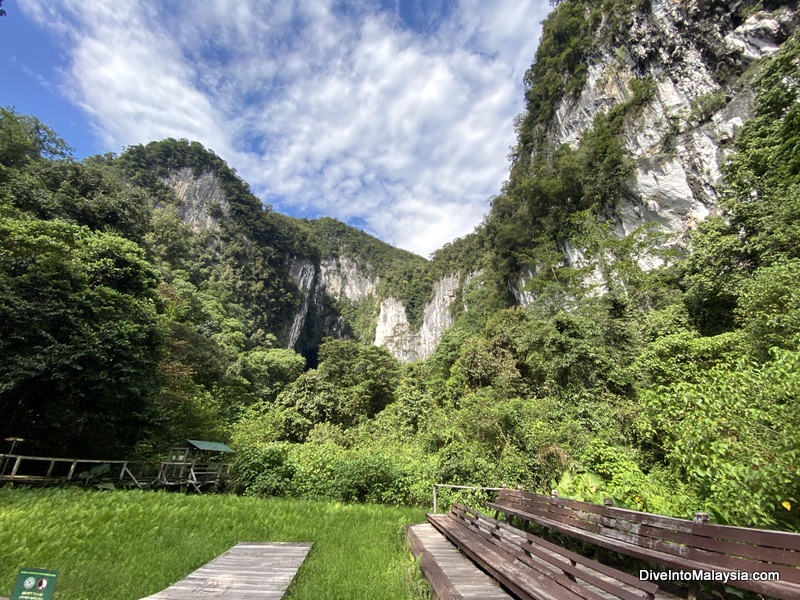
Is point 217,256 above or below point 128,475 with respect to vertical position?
above

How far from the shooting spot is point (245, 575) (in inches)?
157

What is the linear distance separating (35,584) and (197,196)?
62.1 m

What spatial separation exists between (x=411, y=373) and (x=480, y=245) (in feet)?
86.5

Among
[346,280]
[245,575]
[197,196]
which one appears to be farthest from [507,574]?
[346,280]

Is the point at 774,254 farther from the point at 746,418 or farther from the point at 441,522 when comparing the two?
the point at 441,522

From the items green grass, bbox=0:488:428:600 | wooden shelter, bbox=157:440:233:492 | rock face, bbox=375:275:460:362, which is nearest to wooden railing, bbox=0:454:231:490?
wooden shelter, bbox=157:440:233:492

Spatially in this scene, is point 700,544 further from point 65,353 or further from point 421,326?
point 421,326

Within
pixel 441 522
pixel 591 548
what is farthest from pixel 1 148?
pixel 591 548

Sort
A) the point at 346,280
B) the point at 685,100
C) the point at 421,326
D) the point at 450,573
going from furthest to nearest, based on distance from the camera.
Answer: the point at 346,280 < the point at 421,326 < the point at 685,100 < the point at 450,573

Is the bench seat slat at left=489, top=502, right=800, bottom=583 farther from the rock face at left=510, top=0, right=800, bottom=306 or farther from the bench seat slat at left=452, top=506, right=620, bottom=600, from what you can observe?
the rock face at left=510, top=0, right=800, bottom=306

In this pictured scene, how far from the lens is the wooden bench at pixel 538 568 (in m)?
2.04

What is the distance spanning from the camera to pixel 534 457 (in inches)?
385

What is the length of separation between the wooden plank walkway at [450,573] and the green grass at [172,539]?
0.83 feet

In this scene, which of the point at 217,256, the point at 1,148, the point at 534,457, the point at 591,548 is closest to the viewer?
the point at 591,548
